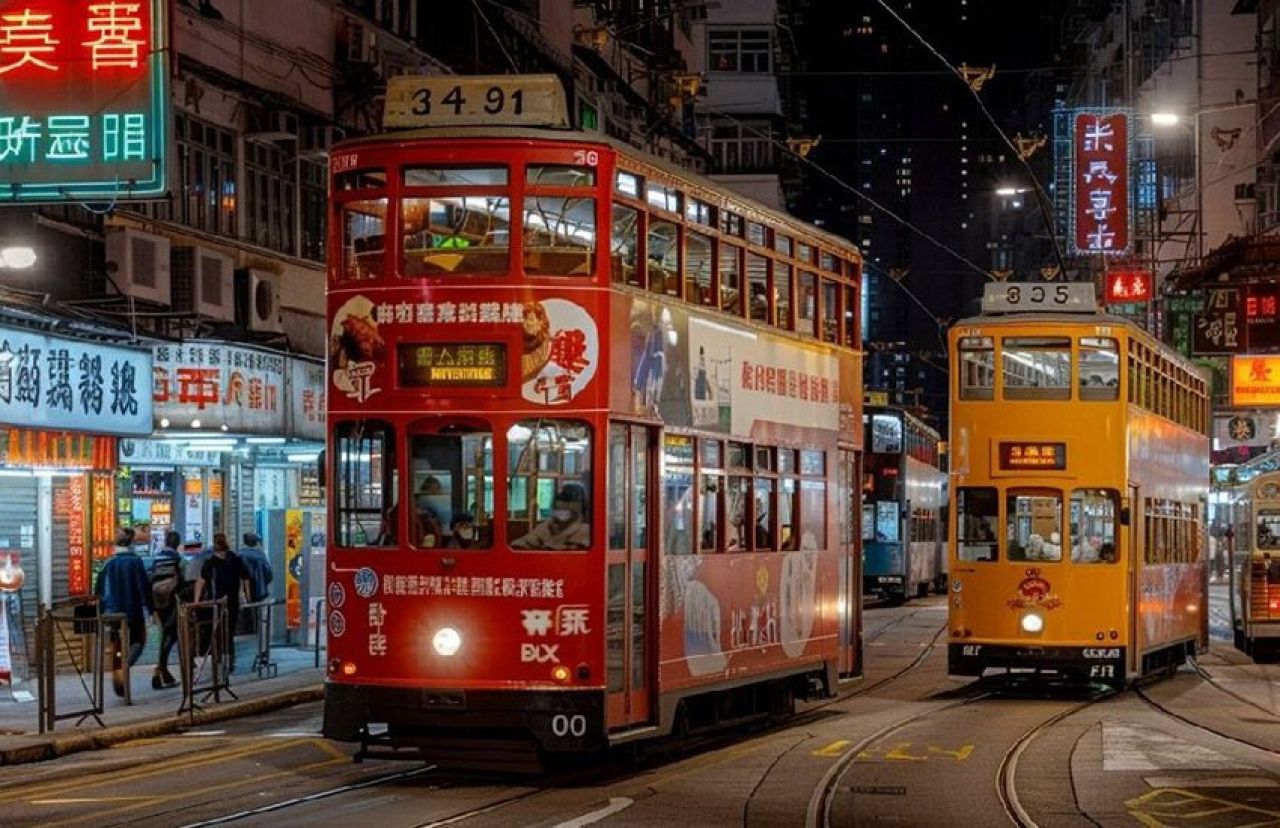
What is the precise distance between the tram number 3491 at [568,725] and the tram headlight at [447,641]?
0.84 meters

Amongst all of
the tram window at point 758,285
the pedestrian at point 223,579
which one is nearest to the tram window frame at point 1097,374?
the tram window at point 758,285

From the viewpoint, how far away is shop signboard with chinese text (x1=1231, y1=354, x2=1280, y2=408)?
47875 mm

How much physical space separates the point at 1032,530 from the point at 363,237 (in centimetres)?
1099

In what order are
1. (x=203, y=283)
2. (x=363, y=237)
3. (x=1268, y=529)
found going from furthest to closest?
(x=1268, y=529) → (x=203, y=283) → (x=363, y=237)

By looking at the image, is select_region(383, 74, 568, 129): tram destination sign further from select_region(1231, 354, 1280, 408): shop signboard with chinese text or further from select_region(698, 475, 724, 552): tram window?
select_region(1231, 354, 1280, 408): shop signboard with chinese text

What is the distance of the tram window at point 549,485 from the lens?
14.6 meters

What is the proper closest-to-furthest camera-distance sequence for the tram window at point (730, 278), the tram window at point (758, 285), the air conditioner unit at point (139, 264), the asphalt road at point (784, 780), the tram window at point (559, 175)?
the asphalt road at point (784, 780), the tram window at point (559, 175), the tram window at point (730, 278), the tram window at point (758, 285), the air conditioner unit at point (139, 264)

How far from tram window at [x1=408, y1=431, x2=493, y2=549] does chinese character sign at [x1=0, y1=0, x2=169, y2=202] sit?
21.7ft

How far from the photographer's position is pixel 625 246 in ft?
49.9

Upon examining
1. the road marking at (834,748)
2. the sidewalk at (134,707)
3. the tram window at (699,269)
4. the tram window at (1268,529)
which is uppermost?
the tram window at (699,269)

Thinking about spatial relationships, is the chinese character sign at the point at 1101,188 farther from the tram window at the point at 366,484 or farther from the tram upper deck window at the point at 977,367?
the tram window at the point at 366,484

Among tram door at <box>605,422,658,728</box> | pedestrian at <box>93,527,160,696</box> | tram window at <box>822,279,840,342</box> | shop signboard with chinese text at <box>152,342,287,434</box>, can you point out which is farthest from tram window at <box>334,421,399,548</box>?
shop signboard with chinese text at <box>152,342,287,434</box>

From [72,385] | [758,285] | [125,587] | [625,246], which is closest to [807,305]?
[758,285]

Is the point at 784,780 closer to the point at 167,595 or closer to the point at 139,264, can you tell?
the point at 167,595
